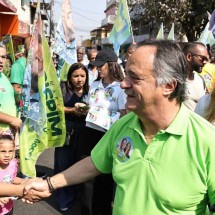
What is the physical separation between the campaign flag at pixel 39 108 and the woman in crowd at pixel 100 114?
13.0 inches

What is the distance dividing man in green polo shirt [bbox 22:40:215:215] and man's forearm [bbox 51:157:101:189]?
285 mm

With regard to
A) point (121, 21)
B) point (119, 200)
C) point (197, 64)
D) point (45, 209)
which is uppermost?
point (121, 21)

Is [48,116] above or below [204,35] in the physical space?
below

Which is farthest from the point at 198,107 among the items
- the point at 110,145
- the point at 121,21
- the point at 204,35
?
the point at 204,35

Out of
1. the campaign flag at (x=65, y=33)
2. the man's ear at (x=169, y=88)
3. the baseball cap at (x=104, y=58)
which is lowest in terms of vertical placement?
the man's ear at (x=169, y=88)

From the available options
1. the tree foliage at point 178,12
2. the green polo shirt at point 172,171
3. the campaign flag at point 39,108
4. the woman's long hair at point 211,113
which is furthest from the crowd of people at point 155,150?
the tree foliage at point 178,12

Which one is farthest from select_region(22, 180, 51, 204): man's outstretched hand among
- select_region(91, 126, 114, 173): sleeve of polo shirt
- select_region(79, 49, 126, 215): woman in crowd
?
select_region(79, 49, 126, 215): woman in crowd

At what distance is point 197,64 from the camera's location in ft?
13.6

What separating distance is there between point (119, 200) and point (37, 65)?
7.32 feet

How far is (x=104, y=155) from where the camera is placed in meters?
1.97

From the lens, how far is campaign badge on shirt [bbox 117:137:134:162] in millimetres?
1753

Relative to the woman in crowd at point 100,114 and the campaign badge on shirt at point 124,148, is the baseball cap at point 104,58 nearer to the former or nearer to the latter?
the woman in crowd at point 100,114

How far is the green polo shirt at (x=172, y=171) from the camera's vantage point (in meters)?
1.55

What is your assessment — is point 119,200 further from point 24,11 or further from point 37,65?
point 24,11
